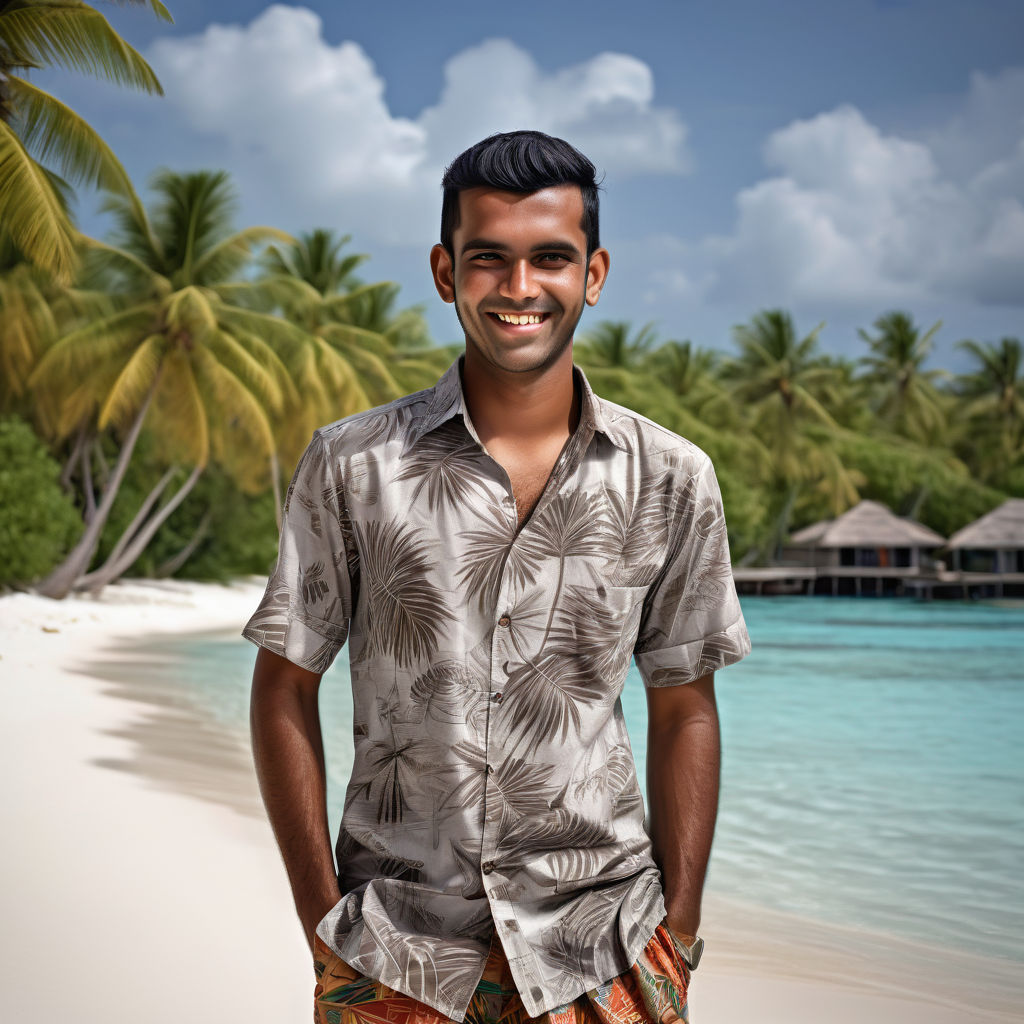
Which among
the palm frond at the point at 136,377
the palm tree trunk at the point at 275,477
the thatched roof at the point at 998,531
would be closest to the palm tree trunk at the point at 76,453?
the palm frond at the point at 136,377

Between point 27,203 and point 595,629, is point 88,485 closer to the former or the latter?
point 27,203

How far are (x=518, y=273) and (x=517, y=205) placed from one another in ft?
0.29

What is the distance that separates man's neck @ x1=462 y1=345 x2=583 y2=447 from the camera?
1.55 meters

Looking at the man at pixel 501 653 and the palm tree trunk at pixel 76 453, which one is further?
the palm tree trunk at pixel 76 453

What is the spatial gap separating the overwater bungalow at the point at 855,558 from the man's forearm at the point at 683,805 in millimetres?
33516

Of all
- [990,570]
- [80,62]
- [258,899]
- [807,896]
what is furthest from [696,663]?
[990,570]

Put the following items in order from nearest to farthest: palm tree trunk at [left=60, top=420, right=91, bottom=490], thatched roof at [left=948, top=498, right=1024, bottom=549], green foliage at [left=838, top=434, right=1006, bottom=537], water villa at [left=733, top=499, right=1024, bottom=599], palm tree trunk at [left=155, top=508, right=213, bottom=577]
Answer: palm tree trunk at [left=60, top=420, right=91, bottom=490] → palm tree trunk at [left=155, top=508, right=213, bottom=577] → thatched roof at [left=948, top=498, right=1024, bottom=549] → water villa at [left=733, top=499, right=1024, bottom=599] → green foliage at [left=838, top=434, right=1006, bottom=537]

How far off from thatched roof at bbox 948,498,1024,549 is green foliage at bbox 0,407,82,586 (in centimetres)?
2493

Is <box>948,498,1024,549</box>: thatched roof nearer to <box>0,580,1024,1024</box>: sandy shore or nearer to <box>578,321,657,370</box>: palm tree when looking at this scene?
<box>578,321,657,370</box>: palm tree

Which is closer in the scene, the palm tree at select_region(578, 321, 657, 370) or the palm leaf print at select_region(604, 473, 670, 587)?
the palm leaf print at select_region(604, 473, 670, 587)

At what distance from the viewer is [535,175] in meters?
1.49

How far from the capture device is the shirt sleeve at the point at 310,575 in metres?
1.49

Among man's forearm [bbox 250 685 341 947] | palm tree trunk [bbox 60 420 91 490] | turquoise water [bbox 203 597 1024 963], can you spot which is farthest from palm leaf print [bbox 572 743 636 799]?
palm tree trunk [bbox 60 420 91 490]

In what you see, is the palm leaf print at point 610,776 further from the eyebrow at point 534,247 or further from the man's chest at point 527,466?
the eyebrow at point 534,247
